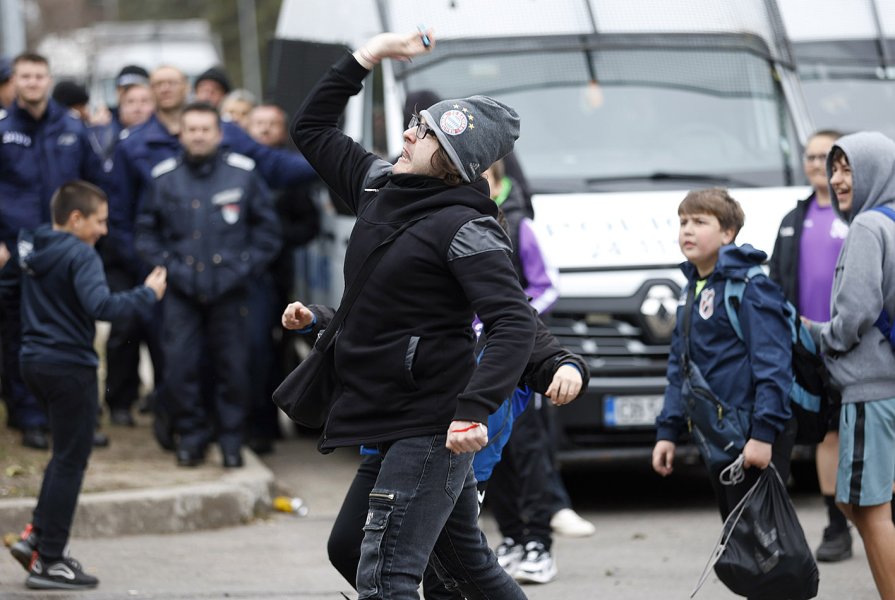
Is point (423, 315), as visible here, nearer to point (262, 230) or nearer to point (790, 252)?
point (790, 252)

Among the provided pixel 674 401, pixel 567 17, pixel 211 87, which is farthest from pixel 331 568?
pixel 211 87

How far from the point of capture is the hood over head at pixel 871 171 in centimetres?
510

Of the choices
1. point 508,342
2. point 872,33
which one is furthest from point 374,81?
point 508,342

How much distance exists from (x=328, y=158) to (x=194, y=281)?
361 centimetres

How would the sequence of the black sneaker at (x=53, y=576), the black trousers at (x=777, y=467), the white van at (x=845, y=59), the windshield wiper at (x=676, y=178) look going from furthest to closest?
the white van at (x=845, y=59), the windshield wiper at (x=676, y=178), the black sneaker at (x=53, y=576), the black trousers at (x=777, y=467)

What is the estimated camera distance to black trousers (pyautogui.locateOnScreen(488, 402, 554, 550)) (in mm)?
6246

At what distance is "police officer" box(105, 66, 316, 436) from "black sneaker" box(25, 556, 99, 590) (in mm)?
2588

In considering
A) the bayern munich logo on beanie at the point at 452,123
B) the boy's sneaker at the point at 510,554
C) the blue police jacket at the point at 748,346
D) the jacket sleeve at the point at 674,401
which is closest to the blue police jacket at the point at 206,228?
the boy's sneaker at the point at 510,554

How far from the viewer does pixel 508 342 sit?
A: 3.84m

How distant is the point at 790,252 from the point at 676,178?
1.28 meters

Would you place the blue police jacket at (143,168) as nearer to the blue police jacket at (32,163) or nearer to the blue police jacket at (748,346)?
the blue police jacket at (32,163)

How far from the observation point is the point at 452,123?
397 cm

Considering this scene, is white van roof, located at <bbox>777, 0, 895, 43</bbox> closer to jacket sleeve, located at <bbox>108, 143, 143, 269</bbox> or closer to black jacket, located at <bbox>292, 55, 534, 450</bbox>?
jacket sleeve, located at <bbox>108, 143, 143, 269</bbox>

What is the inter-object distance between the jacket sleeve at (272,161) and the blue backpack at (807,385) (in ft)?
14.5
